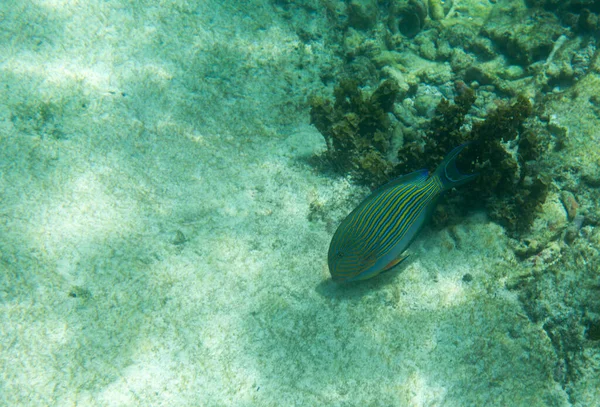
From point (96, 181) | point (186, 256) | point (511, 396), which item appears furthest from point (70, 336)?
point (511, 396)

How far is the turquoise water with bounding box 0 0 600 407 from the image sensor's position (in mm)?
2664

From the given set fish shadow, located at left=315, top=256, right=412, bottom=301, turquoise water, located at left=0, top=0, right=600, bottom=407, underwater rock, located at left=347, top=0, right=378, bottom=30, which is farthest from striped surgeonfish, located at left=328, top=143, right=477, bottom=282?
underwater rock, located at left=347, top=0, right=378, bottom=30

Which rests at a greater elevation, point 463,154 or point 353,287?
point 463,154

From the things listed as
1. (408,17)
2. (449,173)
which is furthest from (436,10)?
(449,173)

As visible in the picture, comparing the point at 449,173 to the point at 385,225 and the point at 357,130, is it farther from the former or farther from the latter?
the point at 357,130

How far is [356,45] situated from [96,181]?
4.48 metres

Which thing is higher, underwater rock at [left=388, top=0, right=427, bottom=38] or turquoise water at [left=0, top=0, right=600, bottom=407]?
underwater rock at [left=388, top=0, right=427, bottom=38]

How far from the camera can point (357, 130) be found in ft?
13.7

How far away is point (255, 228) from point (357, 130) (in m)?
1.73

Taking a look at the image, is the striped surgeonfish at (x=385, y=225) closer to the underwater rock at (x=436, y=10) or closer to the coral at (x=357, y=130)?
the coral at (x=357, y=130)

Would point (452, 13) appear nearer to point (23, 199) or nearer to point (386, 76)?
point (386, 76)

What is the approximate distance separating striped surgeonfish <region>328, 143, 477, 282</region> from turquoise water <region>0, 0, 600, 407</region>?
453mm

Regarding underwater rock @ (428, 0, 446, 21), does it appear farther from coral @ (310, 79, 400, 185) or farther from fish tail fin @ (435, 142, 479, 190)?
fish tail fin @ (435, 142, 479, 190)

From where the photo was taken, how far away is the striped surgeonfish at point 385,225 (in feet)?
9.07
